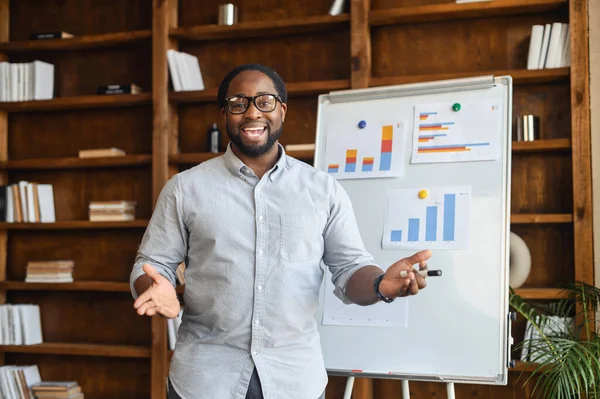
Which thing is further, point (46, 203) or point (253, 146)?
point (46, 203)

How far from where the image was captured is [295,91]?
3889 millimetres

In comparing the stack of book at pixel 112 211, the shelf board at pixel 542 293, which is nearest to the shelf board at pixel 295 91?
the stack of book at pixel 112 211

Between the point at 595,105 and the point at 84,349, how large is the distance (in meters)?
3.08

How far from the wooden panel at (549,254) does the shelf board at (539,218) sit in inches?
7.4

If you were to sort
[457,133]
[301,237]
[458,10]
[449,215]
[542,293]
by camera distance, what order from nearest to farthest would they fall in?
[301,237]
[449,215]
[457,133]
[542,293]
[458,10]

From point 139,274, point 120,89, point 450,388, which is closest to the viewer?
point 139,274

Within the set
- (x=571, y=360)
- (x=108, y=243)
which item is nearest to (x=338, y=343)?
(x=571, y=360)

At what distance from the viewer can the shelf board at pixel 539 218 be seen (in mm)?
3461

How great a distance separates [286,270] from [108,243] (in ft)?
8.95

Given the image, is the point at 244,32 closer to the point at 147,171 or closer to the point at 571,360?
the point at 147,171

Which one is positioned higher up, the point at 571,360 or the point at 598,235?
the point at 598,235

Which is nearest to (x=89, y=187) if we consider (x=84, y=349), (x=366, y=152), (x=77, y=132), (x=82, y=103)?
(x=77, y=132)

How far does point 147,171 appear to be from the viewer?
4.36m

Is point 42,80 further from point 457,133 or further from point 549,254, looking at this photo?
point 549,254
